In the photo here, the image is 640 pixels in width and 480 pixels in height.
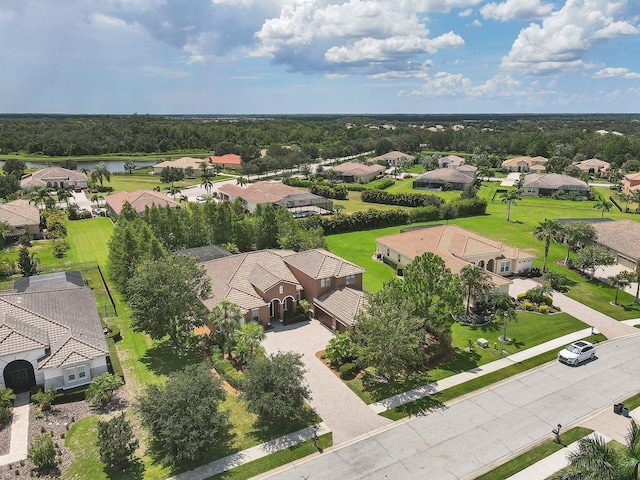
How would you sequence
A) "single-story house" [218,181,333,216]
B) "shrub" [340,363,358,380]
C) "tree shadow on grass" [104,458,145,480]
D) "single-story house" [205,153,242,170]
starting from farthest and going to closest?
"single-story house" [205,153,242,170] < "single-story house" [218,181,333,216] < "shrub" [340,363,358,380] < "tree shadow on grass" [104,458,145,480]

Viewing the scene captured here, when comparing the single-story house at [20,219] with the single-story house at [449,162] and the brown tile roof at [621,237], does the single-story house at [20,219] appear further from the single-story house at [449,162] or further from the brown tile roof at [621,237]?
the single-story house at [449,162]

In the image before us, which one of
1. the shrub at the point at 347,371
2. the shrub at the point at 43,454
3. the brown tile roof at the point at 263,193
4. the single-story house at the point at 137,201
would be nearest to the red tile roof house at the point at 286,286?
the shrub at the point at 347,371

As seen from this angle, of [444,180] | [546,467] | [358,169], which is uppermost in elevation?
[358,169]

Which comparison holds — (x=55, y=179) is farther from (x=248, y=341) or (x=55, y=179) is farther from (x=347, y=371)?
(x=347, y=371)

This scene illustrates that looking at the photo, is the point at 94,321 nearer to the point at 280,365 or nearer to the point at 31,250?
the point at 280,365

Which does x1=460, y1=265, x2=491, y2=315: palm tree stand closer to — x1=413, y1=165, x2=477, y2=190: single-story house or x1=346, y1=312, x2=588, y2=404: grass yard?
x1=346, y1=312, x2=588, y2=404: grass yard

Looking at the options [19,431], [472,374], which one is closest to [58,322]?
[19,431]

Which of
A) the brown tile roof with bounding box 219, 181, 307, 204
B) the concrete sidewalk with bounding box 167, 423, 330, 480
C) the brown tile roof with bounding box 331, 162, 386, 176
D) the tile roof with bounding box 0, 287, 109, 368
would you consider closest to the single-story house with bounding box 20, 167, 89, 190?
the brown tile roof with bounding box 219, 181, 307, 204
